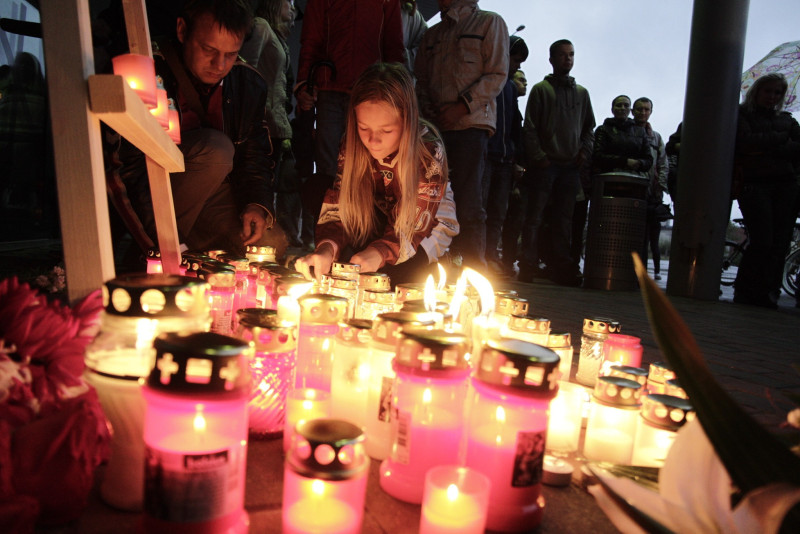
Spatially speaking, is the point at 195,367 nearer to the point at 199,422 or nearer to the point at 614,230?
the point at 199,422

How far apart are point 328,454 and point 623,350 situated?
166cm

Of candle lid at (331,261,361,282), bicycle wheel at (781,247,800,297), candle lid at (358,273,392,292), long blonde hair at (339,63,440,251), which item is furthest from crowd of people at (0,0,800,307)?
bicycle wheel at (781,247,800,297)

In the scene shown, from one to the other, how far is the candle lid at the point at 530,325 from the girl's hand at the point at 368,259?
1.23 m

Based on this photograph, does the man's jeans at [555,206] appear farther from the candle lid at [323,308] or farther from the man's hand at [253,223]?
the candle lid at [323,308]

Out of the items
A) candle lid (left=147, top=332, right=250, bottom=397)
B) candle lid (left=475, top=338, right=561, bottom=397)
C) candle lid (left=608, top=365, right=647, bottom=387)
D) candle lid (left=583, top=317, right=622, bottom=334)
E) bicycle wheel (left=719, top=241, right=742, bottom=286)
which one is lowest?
bicycle wheel (left=719, top=241, right=742, bottom=286)

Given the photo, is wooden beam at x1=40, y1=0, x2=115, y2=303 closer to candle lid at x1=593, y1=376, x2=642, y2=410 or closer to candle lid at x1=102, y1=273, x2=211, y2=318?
candle lid at x1=102, y1=273, x2=211, y2=318

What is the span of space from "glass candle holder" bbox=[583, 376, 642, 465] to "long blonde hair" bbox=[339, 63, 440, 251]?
6.63 feet

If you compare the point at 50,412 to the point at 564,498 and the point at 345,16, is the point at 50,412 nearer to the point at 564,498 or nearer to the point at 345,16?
the point at 564,498

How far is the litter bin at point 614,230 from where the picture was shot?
275 inches

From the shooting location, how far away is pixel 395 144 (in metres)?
3.22

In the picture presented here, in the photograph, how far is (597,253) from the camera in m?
7.05

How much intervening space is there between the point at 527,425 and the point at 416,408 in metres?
0.24

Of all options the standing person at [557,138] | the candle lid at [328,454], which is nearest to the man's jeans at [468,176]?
the standing person at [557,138]

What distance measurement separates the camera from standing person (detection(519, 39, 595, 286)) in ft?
20.7
